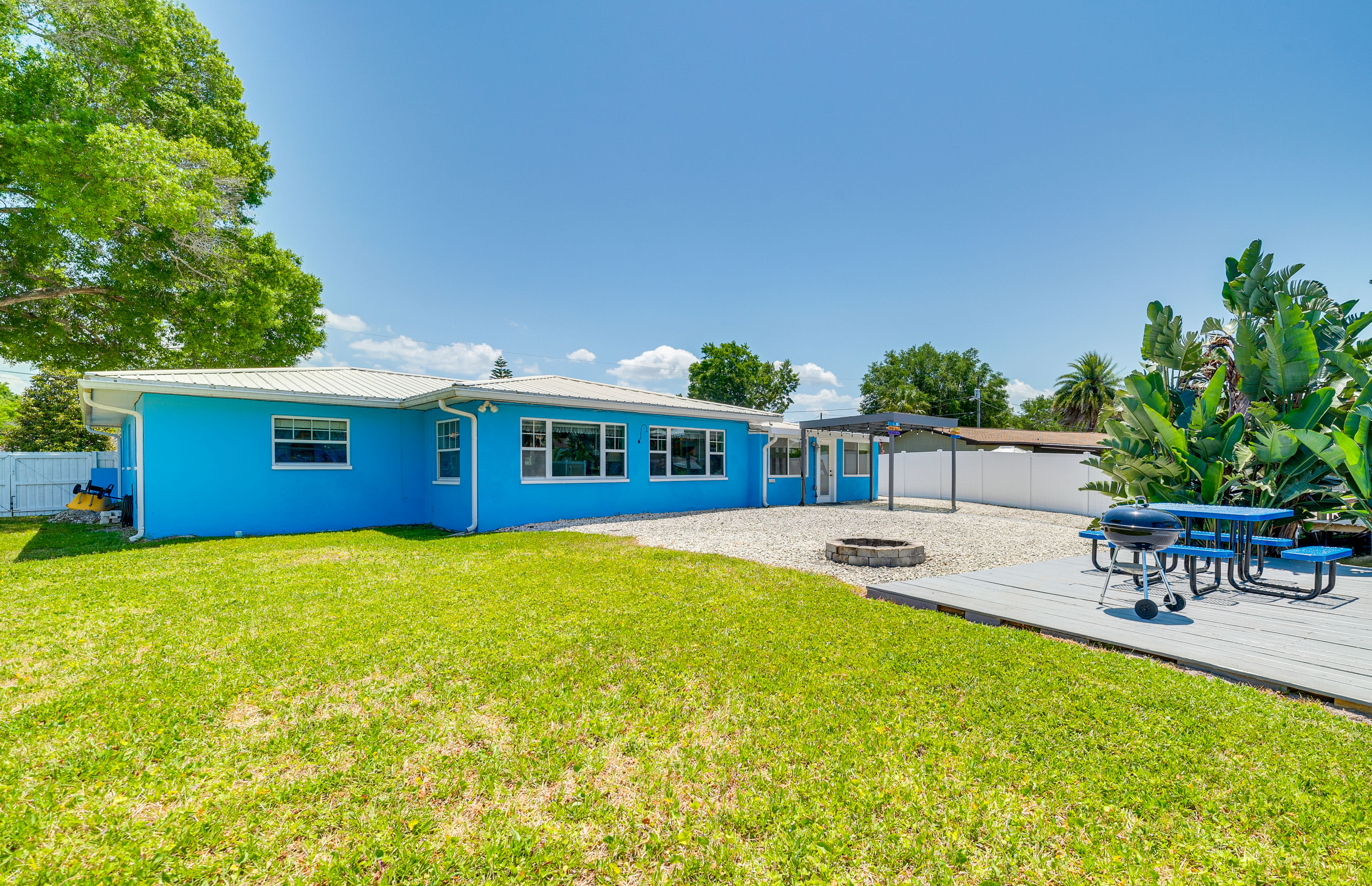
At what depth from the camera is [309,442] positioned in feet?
35.5

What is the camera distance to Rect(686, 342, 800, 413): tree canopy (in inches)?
1666

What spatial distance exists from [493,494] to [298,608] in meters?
5.62

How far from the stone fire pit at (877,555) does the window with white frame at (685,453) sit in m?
6.49

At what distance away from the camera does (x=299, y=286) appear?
59.1 feet

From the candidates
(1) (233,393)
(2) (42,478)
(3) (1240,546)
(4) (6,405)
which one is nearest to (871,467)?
(3) (1240,546)

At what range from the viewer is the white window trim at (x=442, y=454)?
10.8m

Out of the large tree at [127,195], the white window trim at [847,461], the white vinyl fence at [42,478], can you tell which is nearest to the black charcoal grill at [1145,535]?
the white window trim at [847,461]

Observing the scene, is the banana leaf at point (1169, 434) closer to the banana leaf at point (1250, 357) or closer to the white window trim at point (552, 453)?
the banana leaf at point (1250, 357)

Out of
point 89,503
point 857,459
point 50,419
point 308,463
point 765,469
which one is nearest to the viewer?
point 308,463

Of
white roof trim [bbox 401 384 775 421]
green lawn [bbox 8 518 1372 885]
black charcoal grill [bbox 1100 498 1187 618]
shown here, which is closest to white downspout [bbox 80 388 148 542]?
white roof trim [bbox 401 384 775 421]

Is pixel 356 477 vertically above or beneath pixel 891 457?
beneath

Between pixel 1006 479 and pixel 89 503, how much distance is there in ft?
83.8

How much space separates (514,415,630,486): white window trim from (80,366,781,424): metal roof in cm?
54

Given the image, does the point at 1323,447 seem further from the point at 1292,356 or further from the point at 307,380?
the point at 307,380
